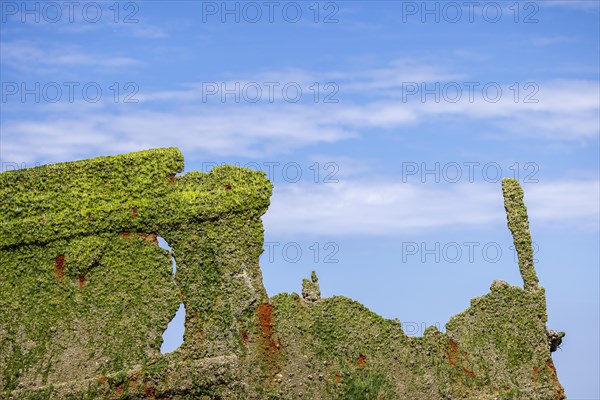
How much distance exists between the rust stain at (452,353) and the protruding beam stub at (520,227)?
1765 mm

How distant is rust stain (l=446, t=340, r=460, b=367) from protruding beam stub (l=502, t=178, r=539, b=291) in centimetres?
177

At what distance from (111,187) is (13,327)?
2916 mm

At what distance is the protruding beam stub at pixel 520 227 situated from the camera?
68.0 feet

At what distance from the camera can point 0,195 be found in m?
19.8

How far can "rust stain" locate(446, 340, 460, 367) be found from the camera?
2017 centimetres

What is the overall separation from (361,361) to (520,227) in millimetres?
3996

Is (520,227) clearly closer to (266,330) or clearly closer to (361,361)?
(361,361)

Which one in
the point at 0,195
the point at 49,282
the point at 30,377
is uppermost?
the point at 0,195

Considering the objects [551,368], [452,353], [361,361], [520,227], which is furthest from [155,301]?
[551,368]

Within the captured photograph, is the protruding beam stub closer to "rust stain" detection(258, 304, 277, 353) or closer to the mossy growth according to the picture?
the mossy growth

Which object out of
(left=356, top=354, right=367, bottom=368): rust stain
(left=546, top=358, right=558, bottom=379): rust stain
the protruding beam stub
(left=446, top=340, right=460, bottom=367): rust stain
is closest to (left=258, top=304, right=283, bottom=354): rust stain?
(left=356, top=354, right=367, bottom=368): rust stain

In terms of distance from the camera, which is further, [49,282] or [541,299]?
[541,299]

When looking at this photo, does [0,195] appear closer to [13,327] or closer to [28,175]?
[28,175]

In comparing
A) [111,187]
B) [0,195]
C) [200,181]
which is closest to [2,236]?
[0,195]
